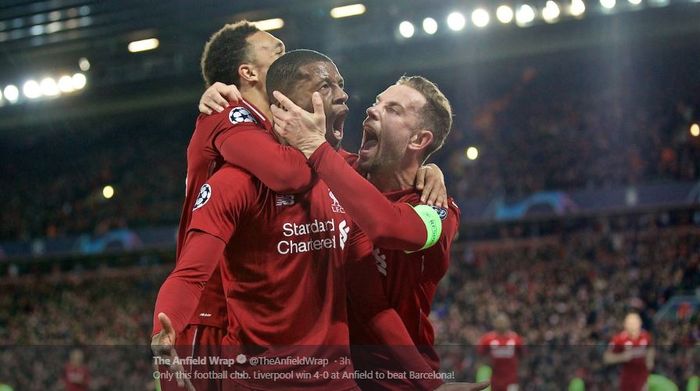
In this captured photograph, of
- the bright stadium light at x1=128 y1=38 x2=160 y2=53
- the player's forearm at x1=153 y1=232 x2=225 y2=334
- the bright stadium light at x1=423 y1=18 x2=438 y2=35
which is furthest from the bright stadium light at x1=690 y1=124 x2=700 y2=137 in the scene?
the player's forearm at x1=153 y1=232 x2=225 y2=334

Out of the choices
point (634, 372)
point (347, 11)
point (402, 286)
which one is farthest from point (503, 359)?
point (347, 11)

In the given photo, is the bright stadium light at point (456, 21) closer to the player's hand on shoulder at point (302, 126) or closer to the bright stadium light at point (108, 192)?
the bright stadium light at point (108, 192)

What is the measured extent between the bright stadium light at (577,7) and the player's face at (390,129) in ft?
42.1

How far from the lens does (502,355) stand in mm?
9547

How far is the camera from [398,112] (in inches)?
128

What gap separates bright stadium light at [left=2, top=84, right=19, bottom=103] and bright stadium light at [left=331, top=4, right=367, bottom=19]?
8.25 m

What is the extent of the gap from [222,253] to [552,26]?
580 inches

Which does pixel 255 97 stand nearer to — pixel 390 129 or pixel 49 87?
pixel 390 129

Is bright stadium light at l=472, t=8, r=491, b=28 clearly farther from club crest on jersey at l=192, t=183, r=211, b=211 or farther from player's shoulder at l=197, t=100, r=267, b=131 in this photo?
club crest on jersey at l=192, t=183, r=211, b=211

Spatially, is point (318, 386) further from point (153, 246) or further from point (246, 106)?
point (153, 246)

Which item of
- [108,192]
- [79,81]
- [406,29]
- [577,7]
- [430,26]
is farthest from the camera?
[108,192]

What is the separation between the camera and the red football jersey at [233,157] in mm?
2529

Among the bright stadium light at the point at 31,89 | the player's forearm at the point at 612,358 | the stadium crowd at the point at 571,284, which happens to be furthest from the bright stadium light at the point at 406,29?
the player's forearm at the point at 612,358

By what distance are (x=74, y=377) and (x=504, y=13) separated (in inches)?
393
